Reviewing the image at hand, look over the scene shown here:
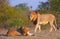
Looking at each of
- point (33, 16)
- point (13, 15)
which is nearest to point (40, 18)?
point (33, 16)

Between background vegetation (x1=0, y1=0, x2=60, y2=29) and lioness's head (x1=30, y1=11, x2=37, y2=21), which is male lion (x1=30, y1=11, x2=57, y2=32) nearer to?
lioness's head (x1=30, y1=11, x2=37, y2=21)

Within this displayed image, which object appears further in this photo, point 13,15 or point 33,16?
point 13,15

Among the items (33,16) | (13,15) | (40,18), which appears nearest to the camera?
(33,16)

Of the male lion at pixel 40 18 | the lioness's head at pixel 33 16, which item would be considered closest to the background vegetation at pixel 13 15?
the male lion at pixel 40 18

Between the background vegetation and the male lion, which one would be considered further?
the background vegetation

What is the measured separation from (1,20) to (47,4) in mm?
8140

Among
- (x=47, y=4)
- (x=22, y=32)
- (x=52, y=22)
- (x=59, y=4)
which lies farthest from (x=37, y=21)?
(x=47, y=4)

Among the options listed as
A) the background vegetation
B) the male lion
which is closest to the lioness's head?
the male lion

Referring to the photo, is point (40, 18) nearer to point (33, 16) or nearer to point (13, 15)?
point (33, 16)

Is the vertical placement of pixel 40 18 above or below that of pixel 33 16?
below

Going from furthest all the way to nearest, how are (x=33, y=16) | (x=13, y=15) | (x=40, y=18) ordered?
(x=13, y=15) < (x=40, y=18) < (x=33, y=16)

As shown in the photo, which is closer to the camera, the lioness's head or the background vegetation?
the lioness's head

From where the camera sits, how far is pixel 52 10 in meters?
31.1

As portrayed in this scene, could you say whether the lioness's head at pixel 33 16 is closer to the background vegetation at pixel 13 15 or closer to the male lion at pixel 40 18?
the male lion at pixel 40 18
